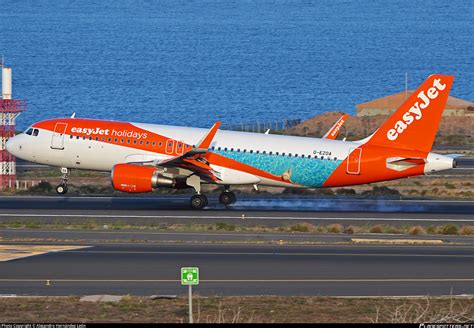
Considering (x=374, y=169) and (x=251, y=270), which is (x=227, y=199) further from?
(x=251, y=270)

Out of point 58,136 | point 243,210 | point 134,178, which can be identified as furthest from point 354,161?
point 58,136

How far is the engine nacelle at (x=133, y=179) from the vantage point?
163 ft

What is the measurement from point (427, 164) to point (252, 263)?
655 inches

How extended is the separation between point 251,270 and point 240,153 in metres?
18.1

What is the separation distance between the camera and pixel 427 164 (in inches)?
1956

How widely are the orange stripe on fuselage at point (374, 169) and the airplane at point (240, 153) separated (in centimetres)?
5

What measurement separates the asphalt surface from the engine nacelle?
33.9 feet

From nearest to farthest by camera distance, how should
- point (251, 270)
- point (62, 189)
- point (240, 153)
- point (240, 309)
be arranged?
point (240, 309), point (251, 270), point (240, 153), point (62, 189)

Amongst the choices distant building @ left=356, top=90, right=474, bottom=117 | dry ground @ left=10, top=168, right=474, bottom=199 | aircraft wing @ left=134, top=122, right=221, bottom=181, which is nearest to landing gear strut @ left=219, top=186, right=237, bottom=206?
aircraft wing @ left=134, top=122, right=221, bottom=181

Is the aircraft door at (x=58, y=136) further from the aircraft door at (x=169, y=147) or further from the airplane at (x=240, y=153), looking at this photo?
the aircraft door at (x=169, y=147)

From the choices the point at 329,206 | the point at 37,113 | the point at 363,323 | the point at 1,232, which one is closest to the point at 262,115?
the point at 37,113

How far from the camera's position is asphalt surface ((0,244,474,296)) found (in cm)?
3119

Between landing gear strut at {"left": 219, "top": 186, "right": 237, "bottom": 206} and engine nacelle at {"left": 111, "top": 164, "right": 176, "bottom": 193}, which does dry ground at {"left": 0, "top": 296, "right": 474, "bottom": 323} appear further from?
landing gear strut at {"left": 219, "top": 186, "right": 237, "bottom": 206}

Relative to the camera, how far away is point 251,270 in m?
34.3
